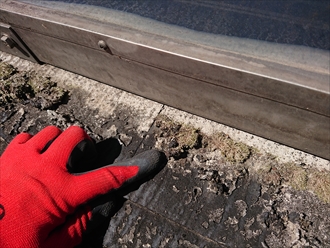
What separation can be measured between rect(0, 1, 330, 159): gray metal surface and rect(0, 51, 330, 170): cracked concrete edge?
0.05 meters

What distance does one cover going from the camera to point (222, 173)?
1.70m

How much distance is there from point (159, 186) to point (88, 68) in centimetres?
90

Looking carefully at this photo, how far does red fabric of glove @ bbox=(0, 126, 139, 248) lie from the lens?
1.55m

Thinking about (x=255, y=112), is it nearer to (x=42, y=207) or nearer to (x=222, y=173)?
(x=222, y=173)

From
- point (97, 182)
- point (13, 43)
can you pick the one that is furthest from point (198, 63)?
point (13, 43)

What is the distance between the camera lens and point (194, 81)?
62.1 inches

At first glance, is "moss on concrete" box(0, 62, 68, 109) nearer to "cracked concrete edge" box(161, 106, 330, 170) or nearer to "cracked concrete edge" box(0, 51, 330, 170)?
"cracked concrete edge" box(0, 51, 330, 170)

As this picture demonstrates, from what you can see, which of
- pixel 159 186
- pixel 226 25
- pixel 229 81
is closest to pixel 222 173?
pixel 159 186

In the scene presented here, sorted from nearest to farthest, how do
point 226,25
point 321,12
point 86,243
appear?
point 321,12, point 226,25, point 86,243

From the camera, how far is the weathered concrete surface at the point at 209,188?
4.97 feet

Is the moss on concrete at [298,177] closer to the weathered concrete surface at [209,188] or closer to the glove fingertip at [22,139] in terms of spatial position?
the weathered concrete surface at [209,188]

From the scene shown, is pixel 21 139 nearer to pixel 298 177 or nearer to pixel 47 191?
pixel 47 191

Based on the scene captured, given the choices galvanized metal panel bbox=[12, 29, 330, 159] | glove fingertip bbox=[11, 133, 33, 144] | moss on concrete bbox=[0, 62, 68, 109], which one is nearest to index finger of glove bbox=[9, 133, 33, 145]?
glove fingertip bbox=[11, 133, 33, 144]

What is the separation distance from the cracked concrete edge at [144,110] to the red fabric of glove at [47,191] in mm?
377
